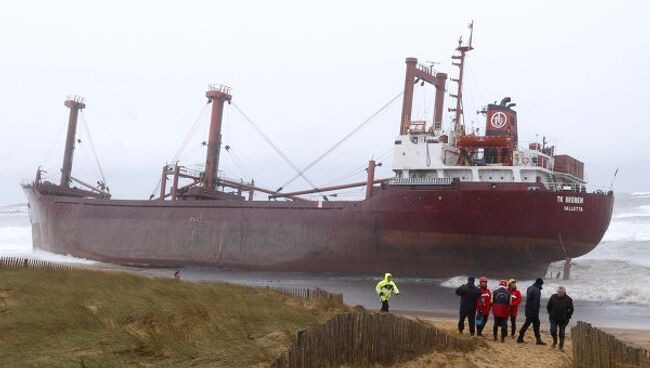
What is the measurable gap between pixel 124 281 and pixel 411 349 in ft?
20.6

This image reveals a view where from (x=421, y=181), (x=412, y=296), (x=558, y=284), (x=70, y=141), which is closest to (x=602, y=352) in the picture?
(x=412, y=296)

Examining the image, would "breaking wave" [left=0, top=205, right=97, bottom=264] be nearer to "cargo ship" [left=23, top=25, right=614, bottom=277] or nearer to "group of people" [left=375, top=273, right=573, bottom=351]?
"cargo ship" [left=23, top=25, right=614, bottom=277]

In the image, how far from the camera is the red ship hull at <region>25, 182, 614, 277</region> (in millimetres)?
21109

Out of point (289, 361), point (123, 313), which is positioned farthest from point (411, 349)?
point (123, 313)

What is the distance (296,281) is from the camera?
2244 cm

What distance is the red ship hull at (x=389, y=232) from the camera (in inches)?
831

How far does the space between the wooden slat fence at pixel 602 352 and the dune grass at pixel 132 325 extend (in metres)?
3.70

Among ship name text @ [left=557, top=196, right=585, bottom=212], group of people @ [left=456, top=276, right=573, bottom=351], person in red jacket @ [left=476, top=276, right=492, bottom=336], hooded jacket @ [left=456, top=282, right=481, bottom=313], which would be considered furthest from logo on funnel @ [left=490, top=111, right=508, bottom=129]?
hooded jacket @ [left=456, top=282, right=481, bottom=313]

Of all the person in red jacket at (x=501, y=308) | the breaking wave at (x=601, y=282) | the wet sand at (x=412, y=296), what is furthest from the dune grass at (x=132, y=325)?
the breaking wave at (x=601, y=282)

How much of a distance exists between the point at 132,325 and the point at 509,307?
6330 mm

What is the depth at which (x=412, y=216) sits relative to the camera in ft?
73.6

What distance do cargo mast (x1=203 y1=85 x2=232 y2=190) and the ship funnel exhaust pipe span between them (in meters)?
12.7

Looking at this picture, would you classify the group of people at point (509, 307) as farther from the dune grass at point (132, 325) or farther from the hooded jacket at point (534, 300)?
the dune grass at point (132, 325)

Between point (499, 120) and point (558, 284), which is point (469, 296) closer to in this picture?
point (558, 284)
